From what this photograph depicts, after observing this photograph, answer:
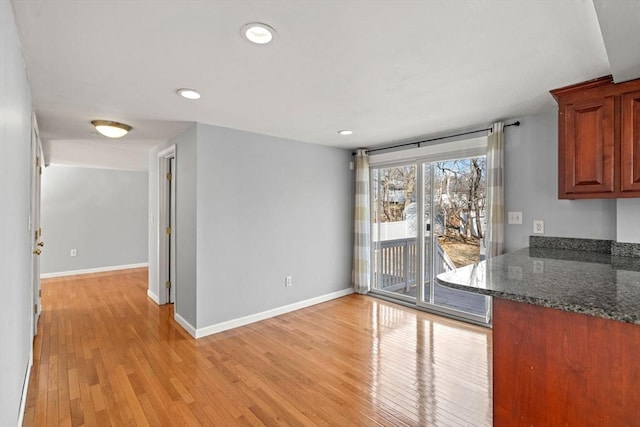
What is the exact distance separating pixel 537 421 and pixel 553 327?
391mm

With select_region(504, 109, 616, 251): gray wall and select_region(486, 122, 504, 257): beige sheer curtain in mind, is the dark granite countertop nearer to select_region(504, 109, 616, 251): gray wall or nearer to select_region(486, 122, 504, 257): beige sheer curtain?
select_region(504, 109, 616, 251): gray wall

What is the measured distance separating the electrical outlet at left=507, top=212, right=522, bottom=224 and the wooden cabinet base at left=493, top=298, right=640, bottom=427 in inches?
86.1

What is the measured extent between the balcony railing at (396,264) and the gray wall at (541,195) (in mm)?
1391

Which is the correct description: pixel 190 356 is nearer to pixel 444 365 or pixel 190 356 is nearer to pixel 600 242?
pixel 444 365

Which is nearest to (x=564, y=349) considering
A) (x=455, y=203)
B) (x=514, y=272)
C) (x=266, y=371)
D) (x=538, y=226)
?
(x=514, y=272)

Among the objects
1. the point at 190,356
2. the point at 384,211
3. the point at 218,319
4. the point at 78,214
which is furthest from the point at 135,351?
the point at 78,214

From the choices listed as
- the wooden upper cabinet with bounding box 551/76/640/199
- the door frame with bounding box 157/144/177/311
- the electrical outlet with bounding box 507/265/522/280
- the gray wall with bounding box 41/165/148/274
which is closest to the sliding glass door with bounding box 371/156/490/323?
the wooden upper cabinet with bounding box 551/76/640/199

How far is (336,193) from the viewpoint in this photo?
4.61m

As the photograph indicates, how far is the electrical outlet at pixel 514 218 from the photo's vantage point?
3.09 m

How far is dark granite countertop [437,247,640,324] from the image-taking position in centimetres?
111

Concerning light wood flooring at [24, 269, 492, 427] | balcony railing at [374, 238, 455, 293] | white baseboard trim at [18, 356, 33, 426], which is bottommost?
light wood flooring at [24, 269, 492, 427]

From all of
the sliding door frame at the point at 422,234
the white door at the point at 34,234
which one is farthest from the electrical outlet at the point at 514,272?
the white door at the point at 34,234

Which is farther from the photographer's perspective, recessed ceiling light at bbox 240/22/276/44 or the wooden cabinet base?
recessed ceiling light at bbox 240/22/276/44

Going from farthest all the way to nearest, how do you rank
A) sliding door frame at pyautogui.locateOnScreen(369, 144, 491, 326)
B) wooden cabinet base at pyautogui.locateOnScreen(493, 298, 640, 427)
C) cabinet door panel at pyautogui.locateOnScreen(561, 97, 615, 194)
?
sliding door frame at pyautogui.locateOnScreen(369, 144, 491, 326) < cabinet door panel at pyautogui.locateOnScreen(561, 97, 615, 194) < wooden cabinet base at pyautogui.locateOnScreen(493, 298, 640, 427)
